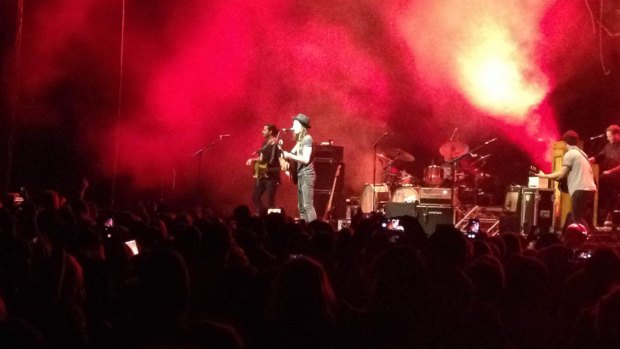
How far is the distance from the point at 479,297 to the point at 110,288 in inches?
91.7

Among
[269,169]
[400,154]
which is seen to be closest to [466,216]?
[400,154]

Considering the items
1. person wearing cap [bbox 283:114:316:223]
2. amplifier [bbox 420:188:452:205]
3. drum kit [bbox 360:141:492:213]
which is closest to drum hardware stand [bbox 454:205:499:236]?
drum kit [bbox 360:141:492:213]

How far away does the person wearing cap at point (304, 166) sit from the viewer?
13.3 metres

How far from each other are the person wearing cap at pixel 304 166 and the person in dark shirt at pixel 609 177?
15.6ft

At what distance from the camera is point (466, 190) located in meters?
17.4

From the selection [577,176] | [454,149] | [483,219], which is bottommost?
[483,219]

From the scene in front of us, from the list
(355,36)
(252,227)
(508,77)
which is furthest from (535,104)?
(252,227)

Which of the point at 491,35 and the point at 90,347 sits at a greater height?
the point at 491,35

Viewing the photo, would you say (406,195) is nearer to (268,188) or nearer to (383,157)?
(383,157)

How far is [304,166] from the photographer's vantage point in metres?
13.5

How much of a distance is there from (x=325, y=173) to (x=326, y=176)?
0.07m

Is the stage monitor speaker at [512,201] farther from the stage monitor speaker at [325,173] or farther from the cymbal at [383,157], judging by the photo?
the stage monitor speaker at [325,173]

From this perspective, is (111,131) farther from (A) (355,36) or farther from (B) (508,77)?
(B) (508,77)

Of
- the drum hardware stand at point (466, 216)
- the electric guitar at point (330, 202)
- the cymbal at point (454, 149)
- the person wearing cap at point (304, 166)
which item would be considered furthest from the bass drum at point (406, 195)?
the person wearing cap at point (304, 166)
